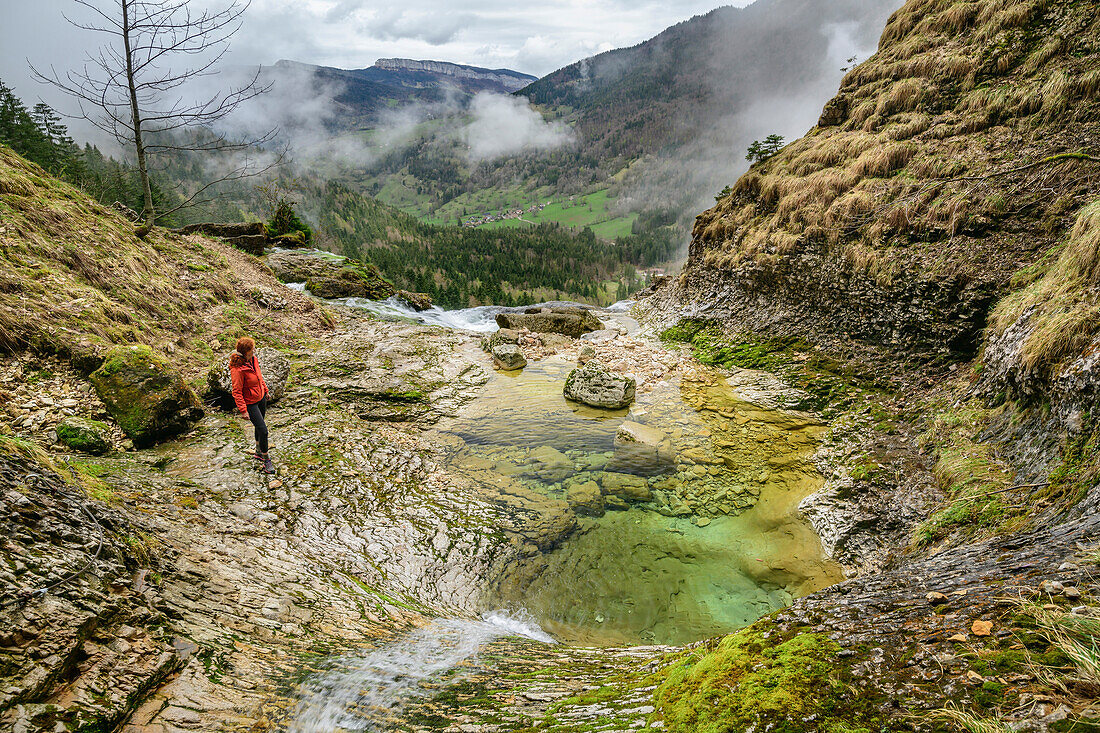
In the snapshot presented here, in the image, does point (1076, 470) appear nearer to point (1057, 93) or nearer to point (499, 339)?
point (1057, 93)

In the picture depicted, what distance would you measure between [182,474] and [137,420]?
66.6 inches

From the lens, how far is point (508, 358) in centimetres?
1809

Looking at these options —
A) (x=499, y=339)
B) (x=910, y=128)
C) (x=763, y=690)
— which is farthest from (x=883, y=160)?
(x=763, y=690)

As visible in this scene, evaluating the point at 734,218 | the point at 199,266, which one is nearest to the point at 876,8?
the point at 734,218

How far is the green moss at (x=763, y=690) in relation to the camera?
2.51 m

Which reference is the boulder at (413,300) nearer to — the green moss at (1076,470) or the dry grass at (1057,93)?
the dry grass at (1057,93)

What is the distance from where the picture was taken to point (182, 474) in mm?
7418

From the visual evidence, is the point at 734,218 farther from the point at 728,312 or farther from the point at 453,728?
the point at 453,728

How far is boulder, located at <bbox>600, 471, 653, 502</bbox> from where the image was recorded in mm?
10070

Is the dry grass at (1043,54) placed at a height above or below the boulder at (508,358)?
above

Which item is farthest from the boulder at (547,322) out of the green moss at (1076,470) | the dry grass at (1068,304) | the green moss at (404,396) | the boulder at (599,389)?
the green moss at (1076,470)

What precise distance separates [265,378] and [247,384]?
3377 mm

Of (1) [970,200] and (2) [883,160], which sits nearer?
(1) [970,200]

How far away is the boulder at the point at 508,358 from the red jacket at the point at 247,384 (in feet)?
34.2
